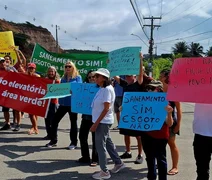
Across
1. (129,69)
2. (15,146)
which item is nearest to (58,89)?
(15,146)

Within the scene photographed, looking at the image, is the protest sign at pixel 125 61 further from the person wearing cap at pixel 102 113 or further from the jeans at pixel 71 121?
the jeans at pixel 71 121

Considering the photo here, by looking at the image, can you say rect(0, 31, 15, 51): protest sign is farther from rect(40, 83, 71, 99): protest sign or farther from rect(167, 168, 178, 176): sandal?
rect(167, 168, 178, 176): sandal

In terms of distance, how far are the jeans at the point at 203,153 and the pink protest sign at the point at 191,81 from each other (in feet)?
1.40

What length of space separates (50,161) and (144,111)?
7.56 feet

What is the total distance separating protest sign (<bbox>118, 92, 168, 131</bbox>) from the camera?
14.6 ft

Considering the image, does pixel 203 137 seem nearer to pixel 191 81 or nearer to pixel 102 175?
pixel 191 81

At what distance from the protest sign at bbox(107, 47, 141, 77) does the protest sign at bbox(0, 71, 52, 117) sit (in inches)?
91.3

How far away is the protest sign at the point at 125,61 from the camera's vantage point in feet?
18.1

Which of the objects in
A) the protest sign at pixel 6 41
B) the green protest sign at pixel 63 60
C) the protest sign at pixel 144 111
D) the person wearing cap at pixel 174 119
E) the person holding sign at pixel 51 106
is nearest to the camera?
the protest sign at pixel 144 111

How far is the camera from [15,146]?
7.30m

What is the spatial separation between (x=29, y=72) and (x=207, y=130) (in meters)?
5.57

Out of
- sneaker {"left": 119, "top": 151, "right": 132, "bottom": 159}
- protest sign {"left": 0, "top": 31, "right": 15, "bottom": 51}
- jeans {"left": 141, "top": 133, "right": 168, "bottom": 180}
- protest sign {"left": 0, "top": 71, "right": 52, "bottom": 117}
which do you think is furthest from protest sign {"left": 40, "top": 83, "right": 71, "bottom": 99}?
protest sign {"left": 0, "top": 31, "right": 15, "bottom": 51}

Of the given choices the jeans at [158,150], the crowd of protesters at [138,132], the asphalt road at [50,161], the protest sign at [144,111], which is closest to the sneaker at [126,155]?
the crowd of protesters at [138,132]

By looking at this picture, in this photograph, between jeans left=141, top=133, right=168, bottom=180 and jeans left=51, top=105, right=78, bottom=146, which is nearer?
jeans left=141, top=133, right=168, bottom=180
